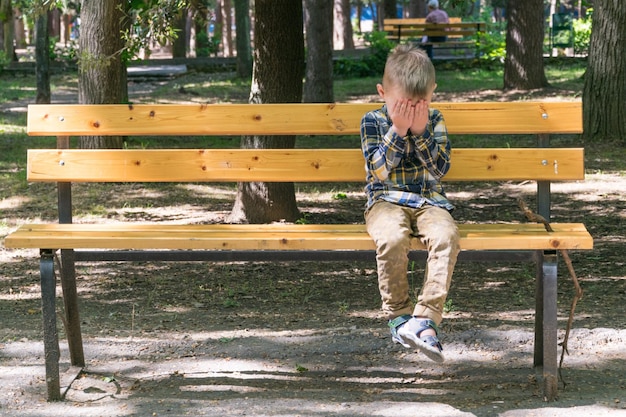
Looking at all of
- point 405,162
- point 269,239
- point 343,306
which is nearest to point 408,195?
point 405,162

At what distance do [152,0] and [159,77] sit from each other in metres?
17.2

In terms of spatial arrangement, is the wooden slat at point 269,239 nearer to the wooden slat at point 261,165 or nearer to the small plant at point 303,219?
the wooden slat at point 261,165

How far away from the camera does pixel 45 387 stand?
4277 millimetres

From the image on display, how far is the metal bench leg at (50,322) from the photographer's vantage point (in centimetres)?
409

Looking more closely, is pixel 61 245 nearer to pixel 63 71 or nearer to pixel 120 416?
pixel 120 416

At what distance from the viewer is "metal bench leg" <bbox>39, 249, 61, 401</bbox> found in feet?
13.4

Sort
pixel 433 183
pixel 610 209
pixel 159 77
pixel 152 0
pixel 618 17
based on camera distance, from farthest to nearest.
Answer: pixel 159 77, pixel 618 17, pixel 610 209, pixel 152 0, pixel 433 183

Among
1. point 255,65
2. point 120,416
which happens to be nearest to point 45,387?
point 120,416

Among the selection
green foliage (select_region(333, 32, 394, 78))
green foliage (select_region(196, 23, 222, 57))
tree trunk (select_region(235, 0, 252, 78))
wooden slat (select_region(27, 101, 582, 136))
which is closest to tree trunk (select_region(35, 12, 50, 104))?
tree trunk (select_region(235, 0, 252, 78))

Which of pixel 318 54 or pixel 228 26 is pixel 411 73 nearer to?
pixel 318 54

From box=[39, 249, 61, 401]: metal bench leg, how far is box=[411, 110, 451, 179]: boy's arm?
157 cm

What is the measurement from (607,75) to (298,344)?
7.50 meters

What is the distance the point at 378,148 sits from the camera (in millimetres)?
4160

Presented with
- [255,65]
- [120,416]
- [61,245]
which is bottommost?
[120,416]
